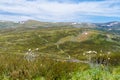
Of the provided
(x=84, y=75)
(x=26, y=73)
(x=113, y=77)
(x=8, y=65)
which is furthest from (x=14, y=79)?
(x=113, y=77)

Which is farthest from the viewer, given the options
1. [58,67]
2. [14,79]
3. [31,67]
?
[58,67]

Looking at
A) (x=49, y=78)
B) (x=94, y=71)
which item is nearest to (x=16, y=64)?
(x=49, y=78)

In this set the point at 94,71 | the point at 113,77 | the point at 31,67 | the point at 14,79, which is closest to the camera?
the point at 113,77

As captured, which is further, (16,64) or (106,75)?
(16,64)

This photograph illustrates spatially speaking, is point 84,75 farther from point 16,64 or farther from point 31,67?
point 16,64

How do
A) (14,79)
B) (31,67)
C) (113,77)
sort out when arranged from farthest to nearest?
(31,67)
(14,79)
(113,77)

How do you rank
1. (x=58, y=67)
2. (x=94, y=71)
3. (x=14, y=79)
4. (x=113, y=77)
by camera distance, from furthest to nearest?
(x=58, y=67)
(x=14, y=79)
(x=94, y=71)
(x=113, y=77)

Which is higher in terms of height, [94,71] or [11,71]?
[94,71]

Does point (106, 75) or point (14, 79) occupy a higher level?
point (106, 75)

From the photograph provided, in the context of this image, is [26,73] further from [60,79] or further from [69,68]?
[69,68]
